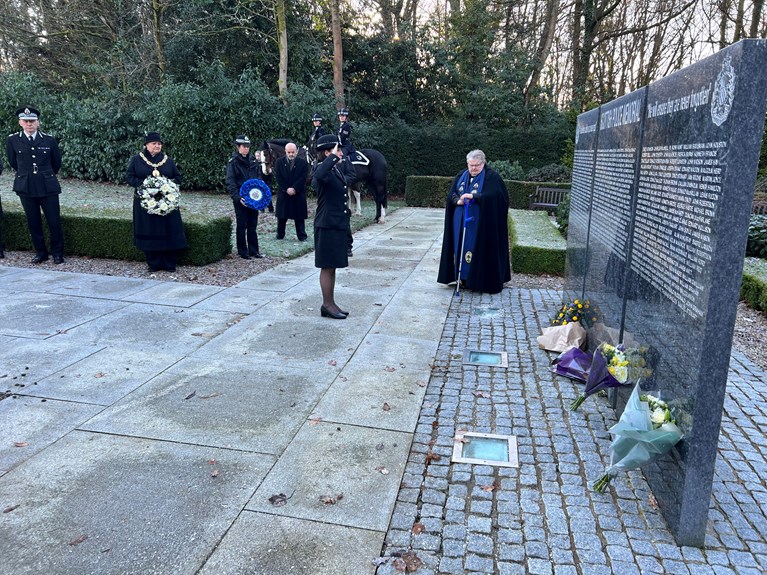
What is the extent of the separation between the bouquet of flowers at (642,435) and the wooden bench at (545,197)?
546 inches

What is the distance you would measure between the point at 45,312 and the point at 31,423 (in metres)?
2.99

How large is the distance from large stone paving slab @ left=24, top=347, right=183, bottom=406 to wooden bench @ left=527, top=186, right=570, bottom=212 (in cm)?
1316

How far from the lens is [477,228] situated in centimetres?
799

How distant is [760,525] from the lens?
126 inches

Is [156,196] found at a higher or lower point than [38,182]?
lower

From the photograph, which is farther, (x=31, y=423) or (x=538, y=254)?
(x=538, y=254)

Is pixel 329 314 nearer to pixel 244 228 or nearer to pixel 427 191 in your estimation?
pixel 244 228

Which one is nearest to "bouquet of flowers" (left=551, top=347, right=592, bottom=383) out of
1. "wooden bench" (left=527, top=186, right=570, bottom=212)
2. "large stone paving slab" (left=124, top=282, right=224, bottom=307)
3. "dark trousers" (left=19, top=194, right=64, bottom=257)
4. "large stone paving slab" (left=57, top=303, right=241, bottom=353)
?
"large stone paving slab" (left=57, top=303, right=241, bottom=353)

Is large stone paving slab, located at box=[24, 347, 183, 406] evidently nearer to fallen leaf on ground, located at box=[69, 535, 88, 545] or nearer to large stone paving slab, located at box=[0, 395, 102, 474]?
large stone paving slab, located at box=[0, 395, 102, 474]

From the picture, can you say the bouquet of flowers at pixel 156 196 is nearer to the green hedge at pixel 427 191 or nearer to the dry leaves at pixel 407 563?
the dry leaves at pixel 407 563

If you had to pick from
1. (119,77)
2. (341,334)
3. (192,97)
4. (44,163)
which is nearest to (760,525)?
(341,334)

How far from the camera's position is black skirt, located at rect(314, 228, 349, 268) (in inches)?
261

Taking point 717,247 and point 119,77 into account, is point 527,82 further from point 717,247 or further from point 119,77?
point 717,247

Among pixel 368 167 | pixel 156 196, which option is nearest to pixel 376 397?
pixel 156 196
